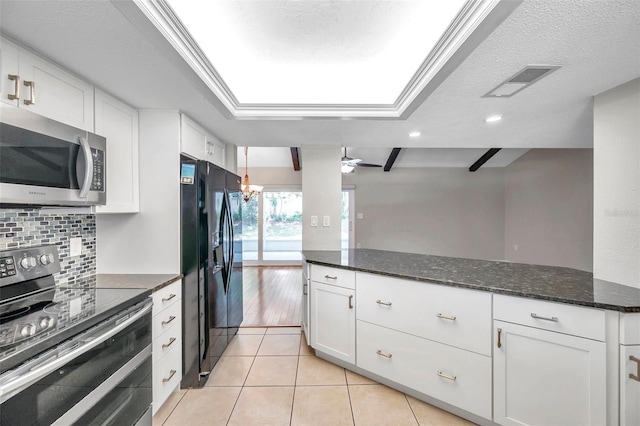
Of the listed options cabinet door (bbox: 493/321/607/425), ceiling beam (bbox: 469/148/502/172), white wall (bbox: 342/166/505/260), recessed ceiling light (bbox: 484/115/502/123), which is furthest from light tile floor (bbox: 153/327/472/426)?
ceiling beam (bbox: 469/148/502/172)

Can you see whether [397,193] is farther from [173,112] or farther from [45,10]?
[45,10]

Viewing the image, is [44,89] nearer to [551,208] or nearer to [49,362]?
[49,362]

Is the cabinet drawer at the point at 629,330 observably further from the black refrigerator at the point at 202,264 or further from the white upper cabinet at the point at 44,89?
the white upper cabinet at the point at 44,89

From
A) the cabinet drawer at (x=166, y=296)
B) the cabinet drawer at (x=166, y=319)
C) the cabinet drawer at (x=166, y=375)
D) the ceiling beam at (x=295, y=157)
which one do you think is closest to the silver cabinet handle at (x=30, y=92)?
the cabinet drawer at (x=166, y=296)

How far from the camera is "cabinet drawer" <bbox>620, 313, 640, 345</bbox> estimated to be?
4.19 feet

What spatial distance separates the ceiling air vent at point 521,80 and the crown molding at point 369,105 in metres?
0.43

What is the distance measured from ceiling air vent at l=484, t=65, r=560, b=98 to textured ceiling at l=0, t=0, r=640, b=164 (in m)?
0.05

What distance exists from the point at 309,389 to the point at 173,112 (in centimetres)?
230

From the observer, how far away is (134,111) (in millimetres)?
1951

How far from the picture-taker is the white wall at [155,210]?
6.51 ft

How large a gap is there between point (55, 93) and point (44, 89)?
0.06 meters

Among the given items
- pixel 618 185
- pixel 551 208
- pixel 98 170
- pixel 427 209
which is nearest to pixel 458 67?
pixel 618 185

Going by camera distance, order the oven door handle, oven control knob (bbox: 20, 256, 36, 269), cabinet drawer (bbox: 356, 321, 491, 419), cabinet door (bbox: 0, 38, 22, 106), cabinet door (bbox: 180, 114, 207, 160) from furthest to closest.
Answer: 1. cabinet door (bbox: 180, 114, 207, 160)
2. cabinet drawer (bbox: 356, 321, 491, 419)
3. oven control knob (bbox: 20, 256, 36, 269)
4. cabinet door (bbox: 0, 38, 22, 106)
5. the oven door handle

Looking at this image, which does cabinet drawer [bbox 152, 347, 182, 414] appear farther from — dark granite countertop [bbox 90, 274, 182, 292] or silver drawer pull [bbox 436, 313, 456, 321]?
silver drawer pull [bbox 436, 313, 456, 321]
